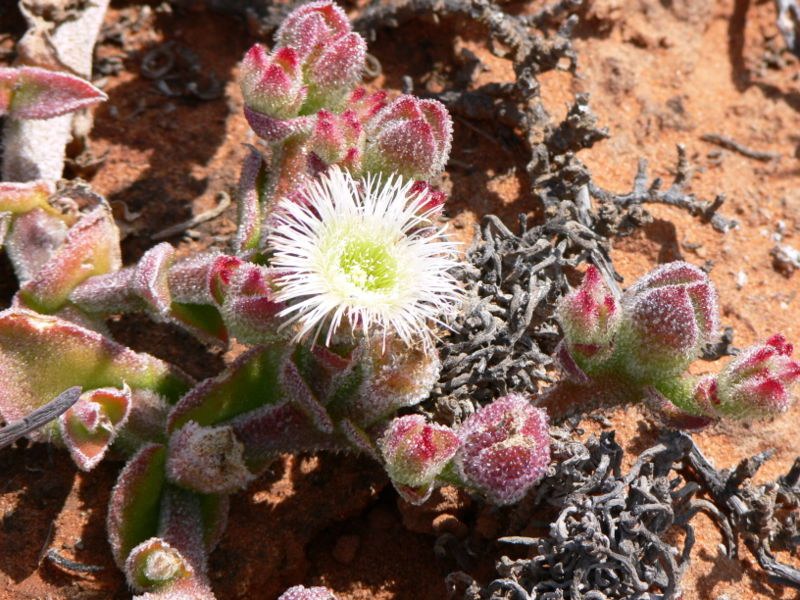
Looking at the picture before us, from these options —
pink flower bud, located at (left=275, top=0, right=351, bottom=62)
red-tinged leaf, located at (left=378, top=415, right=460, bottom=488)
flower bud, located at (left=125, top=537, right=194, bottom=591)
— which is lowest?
flower bud, located at (left=125, top=537, right=194, bottom=591)

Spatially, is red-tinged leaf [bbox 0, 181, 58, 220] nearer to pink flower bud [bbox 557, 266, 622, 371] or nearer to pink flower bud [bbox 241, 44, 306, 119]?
pink flower bud [bbox 241, 44, 306, 119]

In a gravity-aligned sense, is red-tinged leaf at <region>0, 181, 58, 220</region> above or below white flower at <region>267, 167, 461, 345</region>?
below

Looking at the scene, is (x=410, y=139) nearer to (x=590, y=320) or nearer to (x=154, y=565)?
(x=590, y=320)

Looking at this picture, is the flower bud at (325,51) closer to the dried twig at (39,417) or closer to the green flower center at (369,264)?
the green flower center at (369,264)

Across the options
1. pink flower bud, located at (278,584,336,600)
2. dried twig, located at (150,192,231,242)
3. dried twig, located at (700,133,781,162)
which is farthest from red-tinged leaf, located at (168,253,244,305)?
dried twig, located at (700,133,781,162)

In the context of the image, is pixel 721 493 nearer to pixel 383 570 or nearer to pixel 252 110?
pixel 383 570

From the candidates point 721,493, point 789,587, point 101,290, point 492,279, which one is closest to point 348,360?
point 492,279

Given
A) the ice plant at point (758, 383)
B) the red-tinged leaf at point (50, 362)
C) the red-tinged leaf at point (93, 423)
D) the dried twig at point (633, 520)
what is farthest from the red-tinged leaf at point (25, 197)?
the ice plant at point (758, 383)

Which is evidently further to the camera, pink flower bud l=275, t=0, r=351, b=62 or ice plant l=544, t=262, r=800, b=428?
pink flower bud l=275, t=0, r=351, b=62

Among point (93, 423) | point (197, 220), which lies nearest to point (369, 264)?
point (93, 423)
